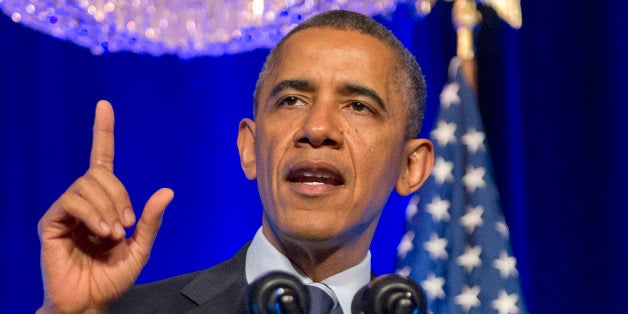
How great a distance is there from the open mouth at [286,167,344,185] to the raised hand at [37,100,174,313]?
0.73 feet

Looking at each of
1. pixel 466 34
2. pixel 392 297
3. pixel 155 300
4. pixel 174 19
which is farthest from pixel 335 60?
pixel 466 34

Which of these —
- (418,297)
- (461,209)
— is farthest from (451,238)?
(418,297)

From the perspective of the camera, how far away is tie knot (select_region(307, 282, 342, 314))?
150cm

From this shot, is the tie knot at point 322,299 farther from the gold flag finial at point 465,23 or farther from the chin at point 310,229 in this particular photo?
the gold flag finial at point 465,23

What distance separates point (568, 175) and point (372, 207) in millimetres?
1963

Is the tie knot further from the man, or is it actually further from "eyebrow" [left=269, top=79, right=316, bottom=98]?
"eyebrow" [left=269, top=79, right=316, bottom=98]

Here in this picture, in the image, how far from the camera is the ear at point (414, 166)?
176 centimetres

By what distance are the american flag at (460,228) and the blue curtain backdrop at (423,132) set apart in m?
0.27

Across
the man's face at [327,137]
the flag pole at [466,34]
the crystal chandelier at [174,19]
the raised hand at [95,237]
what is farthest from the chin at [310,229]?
the flag pole at [466,34]

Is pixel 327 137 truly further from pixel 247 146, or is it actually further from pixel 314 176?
pixel 247 146

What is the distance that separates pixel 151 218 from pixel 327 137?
1.05 feet

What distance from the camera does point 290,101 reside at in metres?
1.62

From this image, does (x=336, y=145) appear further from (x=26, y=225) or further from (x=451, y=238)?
(x=26, y=225)

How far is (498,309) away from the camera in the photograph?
116 inches
